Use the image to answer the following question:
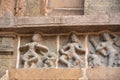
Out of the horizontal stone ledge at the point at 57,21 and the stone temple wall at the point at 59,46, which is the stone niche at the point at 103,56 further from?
the horizontal stone ledge at the point at 57,21

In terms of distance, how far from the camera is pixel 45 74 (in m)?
6.14

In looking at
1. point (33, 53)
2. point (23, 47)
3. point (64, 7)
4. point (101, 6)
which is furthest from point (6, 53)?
point (101, 6)

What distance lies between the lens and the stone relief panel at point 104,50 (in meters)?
6.21

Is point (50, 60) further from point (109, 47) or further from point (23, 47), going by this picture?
point (109, 47)

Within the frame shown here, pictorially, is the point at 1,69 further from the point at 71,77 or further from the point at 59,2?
the point at 59,2

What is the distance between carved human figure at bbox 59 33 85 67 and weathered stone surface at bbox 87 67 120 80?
0.21 meters

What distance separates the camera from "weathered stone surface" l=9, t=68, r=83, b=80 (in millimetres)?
6098

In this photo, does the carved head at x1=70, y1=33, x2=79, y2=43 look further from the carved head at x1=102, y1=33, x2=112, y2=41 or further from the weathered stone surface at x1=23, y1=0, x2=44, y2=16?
the weathered stone surface at x1=23, y1=0, x2=44, y2=16

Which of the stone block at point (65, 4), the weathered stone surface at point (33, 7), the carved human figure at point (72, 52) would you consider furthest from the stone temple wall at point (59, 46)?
the stone block at point (65, 4)

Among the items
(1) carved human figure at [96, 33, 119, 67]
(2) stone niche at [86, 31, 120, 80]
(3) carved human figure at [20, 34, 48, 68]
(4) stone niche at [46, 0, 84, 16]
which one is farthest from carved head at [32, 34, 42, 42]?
(1) carved human figure at [96, 33, 119, 67]

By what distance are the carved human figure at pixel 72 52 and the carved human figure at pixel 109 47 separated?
0.24 m

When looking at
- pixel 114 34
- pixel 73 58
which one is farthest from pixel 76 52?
pixel 114 34

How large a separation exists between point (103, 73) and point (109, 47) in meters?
0.41

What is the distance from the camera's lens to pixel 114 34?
6.41 m
